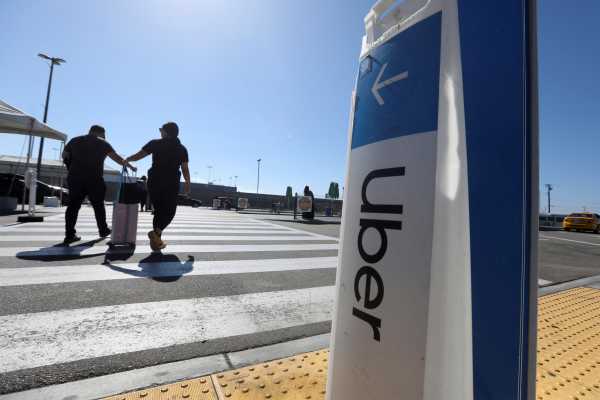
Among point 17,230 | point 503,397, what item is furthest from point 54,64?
point 503,397

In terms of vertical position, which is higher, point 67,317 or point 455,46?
point 455,46

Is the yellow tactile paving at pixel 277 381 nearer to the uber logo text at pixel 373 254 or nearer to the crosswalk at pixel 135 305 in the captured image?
the crosswalk at pixel 135 305

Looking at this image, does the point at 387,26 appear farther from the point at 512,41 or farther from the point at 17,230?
the point at 17,230

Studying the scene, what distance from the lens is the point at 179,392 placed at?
1354 mm

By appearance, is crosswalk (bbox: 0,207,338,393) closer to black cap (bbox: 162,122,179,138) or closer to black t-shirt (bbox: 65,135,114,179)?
black t-shirt (bbox: 65,135,114,179)

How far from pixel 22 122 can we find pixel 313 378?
32.0ft

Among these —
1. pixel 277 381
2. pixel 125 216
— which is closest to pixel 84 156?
pixel 125 216

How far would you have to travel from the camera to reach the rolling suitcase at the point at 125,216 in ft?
13.5

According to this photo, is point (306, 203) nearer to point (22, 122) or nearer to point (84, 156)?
point (22, 122)

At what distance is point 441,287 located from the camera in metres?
0.68

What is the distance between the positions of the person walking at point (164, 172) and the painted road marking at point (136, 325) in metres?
2.04

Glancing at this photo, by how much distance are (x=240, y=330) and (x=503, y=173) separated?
1.78m

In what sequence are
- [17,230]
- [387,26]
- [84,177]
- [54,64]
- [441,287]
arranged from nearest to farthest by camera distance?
[441,287] < [387,26] < [84,177] < [17,230] < [54,64]

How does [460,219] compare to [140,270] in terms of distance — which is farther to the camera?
[140,270]
